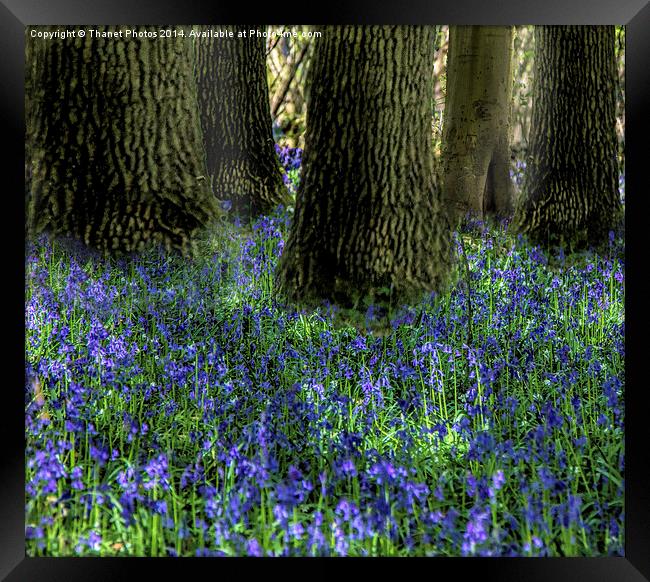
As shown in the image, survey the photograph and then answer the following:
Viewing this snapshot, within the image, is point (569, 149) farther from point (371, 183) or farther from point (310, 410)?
point (310, 410)

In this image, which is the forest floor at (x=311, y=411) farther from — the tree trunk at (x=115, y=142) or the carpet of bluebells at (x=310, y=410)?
the tree trunk at (x=115, y=142)

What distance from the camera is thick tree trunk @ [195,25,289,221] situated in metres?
3.14

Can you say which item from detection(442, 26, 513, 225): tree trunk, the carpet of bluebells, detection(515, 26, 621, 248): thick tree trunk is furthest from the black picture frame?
detection(442, 26, 513, 225): tree trunk

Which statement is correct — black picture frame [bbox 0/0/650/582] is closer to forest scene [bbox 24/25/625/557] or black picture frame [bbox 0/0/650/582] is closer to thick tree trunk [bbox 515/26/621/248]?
forest scene [bbox 24/25/625/557]

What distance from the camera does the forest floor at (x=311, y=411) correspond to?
2670 mm

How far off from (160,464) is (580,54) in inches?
99.6

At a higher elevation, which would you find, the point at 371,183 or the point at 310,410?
the point at 371,183

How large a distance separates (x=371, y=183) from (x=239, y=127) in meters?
0.68

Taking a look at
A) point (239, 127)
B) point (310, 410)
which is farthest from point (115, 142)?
point (310, 410)

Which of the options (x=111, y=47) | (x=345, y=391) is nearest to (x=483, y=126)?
(x=345, y=391)

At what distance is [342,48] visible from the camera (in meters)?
3.22

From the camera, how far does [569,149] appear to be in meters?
3.55
